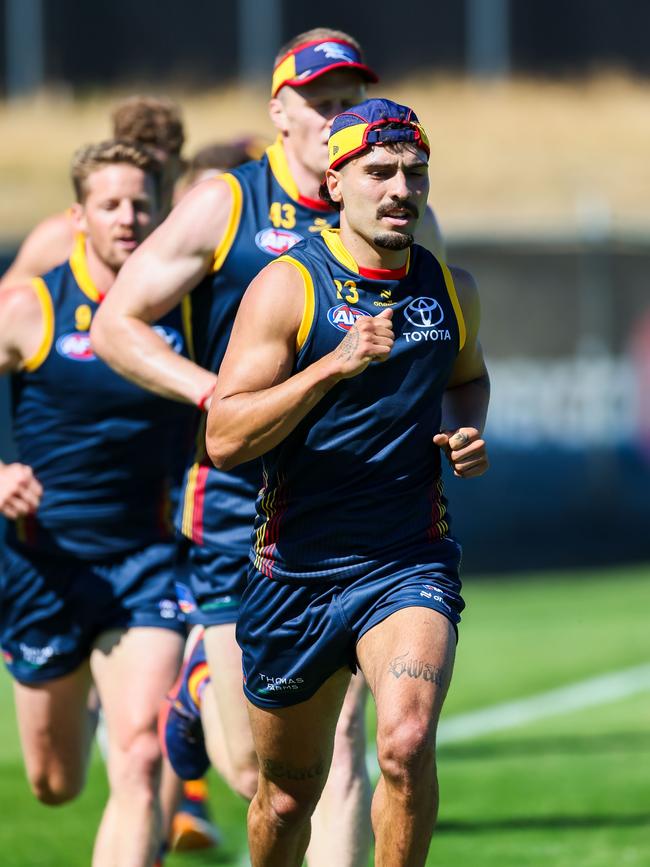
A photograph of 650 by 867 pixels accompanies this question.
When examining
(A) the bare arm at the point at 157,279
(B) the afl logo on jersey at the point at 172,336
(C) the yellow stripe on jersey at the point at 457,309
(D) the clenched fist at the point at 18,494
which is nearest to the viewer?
(C) the yellow stripe on jersey at the point at 457,309

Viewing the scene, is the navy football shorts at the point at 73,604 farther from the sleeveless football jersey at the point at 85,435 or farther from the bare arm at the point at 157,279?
the bare arm at the point at 157,279

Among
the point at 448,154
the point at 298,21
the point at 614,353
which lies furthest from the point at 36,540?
the point at 298,21

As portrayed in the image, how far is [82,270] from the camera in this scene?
6.23 m

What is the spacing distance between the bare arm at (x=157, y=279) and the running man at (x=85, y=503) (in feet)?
1.56

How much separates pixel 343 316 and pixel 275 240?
3.46 ft

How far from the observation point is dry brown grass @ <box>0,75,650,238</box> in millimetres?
24359

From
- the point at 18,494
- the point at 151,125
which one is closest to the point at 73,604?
the point at 18,494

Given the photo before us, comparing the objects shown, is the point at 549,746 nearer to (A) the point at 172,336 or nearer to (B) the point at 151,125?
(A) the point at 172,336

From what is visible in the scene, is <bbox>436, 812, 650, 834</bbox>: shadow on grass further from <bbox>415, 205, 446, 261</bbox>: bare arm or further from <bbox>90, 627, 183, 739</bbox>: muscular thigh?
<bbox>415, 205, 446, 261</bbox>: bare arm

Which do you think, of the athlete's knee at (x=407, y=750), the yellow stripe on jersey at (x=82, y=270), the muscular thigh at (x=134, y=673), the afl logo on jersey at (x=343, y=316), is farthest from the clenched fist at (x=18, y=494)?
the athlete's knee at (x=407, y=750)

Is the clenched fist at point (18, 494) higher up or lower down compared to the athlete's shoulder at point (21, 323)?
lower down

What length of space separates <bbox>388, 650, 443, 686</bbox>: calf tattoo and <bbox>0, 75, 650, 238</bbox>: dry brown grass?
18762mm

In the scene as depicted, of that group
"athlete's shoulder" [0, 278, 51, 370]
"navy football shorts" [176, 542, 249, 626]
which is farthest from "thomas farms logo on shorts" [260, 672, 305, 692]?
"athlete's shoulder" [0, 278, 51, 370]

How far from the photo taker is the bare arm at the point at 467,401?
4781 mm
